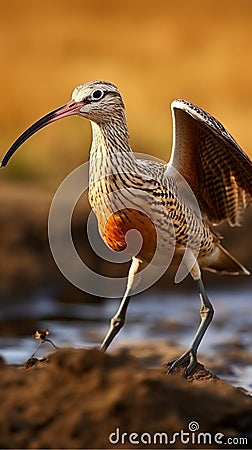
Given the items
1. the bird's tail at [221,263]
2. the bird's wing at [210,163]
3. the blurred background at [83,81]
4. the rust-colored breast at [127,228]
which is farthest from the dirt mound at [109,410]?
the blurred background at [83,81]

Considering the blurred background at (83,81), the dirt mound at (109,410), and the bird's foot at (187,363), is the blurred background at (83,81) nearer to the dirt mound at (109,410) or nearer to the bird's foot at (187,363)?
the bird's foot at (187,363)

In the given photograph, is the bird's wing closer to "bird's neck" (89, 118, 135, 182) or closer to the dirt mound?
"bird's neck" (89, 118, 135, 182)

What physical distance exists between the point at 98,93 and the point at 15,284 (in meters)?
5.37

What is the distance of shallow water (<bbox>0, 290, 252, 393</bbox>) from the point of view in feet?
32.6

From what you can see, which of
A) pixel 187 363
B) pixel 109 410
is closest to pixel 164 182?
pixel 187 363

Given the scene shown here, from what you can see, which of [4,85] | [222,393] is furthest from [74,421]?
[4,85]

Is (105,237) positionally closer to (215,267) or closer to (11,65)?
(215,267)

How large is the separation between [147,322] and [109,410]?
6406mm

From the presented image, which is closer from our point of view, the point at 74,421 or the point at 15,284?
the point at 74,421

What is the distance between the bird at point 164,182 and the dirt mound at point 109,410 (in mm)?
1426

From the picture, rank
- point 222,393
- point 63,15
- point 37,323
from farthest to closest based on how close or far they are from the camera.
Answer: point 63,15 → point 37,323 → point 222,393

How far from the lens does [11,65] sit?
20250 millimetres

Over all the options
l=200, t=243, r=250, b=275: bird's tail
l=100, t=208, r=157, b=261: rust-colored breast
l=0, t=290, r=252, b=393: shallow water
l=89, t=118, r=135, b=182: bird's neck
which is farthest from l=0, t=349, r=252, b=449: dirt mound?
l=0, t=290, r=252, b=393: shallow water

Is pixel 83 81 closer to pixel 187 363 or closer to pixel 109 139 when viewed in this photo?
pixel 109 139
